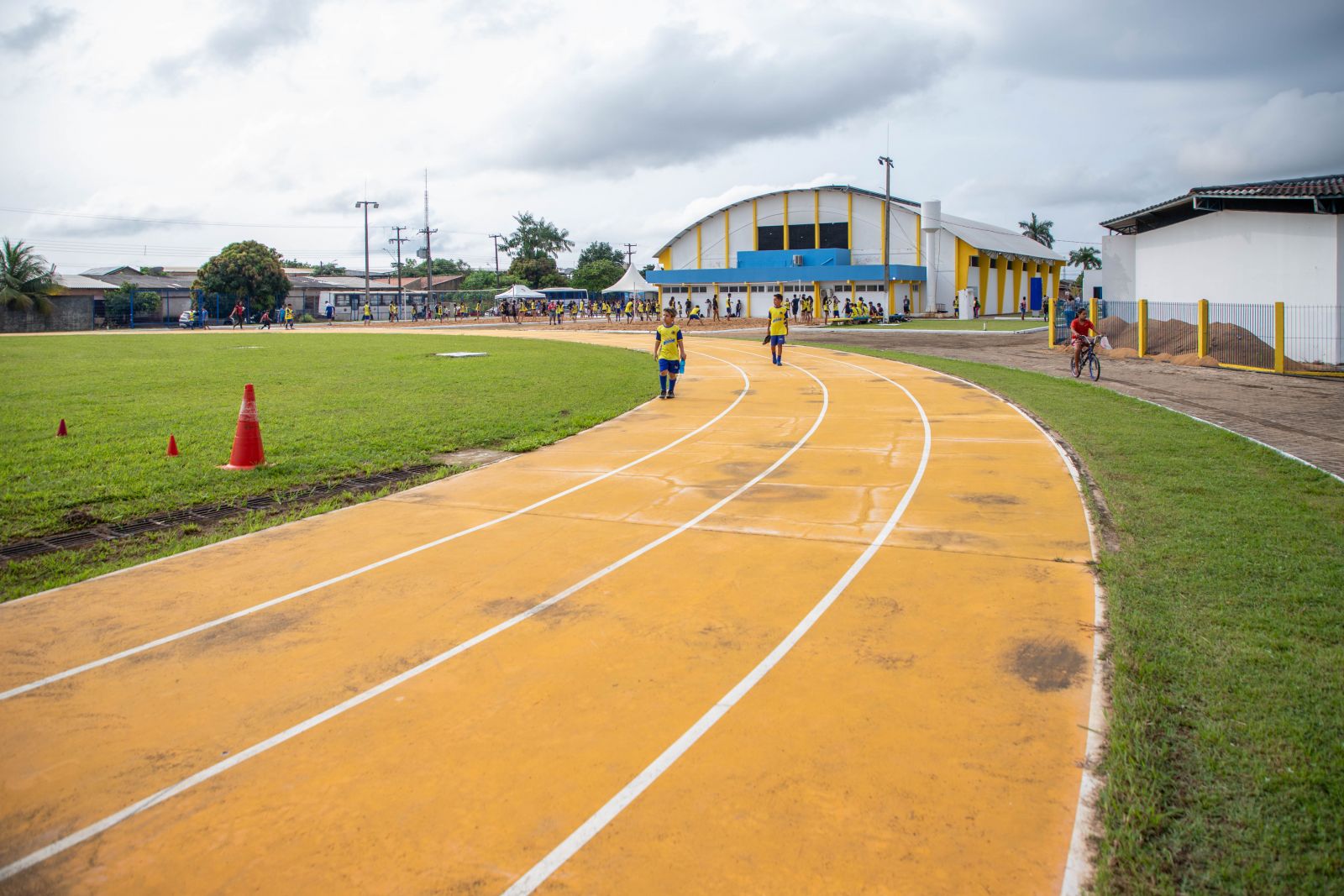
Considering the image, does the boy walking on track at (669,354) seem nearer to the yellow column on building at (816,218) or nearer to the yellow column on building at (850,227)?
the yellow column on building at (850,227)

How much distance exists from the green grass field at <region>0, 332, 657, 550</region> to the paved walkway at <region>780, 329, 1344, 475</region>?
943cm

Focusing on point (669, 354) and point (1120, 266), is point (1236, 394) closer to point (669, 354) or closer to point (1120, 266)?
point (669, 354)

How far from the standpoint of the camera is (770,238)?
224 ft

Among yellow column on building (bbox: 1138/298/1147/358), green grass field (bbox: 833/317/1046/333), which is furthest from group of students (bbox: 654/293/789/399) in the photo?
green grass field (bbox: 833/317/1046/333)

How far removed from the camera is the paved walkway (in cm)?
1274

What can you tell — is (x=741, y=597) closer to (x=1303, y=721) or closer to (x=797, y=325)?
(x=1303, y=721)

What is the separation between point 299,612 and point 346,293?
248 feet

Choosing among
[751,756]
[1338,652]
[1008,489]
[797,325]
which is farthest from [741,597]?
[797,325]

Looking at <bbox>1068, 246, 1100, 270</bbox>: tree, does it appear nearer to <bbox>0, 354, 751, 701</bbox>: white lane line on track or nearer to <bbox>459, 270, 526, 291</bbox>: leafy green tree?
<bbox>459, 270, 526, 291</bbox>: leafy green tree

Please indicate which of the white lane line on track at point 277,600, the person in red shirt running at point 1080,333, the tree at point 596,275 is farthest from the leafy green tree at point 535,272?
the white lane line on track at point 277,600

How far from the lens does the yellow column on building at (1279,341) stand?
22047mm

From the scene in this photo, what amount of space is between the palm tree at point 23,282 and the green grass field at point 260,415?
2679 centimetres

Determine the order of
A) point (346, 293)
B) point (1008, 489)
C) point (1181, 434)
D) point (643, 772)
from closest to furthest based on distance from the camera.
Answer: point (643, 772) < point (1008, 489) < point (1181, 434) < point (346, 293)

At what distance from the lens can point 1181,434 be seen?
1268 centimetres
